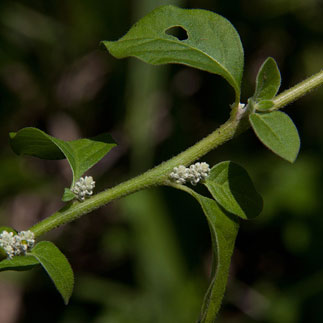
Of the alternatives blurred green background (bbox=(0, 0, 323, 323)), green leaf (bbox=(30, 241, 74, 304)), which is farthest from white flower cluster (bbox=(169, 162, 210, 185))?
blurred green background (bbox=(0, 0, 323, 323))

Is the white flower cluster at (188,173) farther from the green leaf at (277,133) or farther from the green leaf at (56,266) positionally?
the green leaf at (56,266)

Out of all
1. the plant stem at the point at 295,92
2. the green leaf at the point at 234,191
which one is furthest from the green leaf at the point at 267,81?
the green leaf at the point at 234,191

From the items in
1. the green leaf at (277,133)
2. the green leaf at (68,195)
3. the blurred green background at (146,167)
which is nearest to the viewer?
the green leaf at (277,133)

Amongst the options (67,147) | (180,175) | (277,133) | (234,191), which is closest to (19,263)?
(67,147)

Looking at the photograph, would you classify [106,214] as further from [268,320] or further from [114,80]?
[268,320]

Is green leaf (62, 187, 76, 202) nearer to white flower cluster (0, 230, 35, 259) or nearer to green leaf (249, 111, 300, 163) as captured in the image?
white flower cluster (0, 230, 35, 259)

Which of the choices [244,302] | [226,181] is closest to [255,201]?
[226,181]

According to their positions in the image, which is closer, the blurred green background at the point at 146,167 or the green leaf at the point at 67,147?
the green leaf at the point at 67,147
